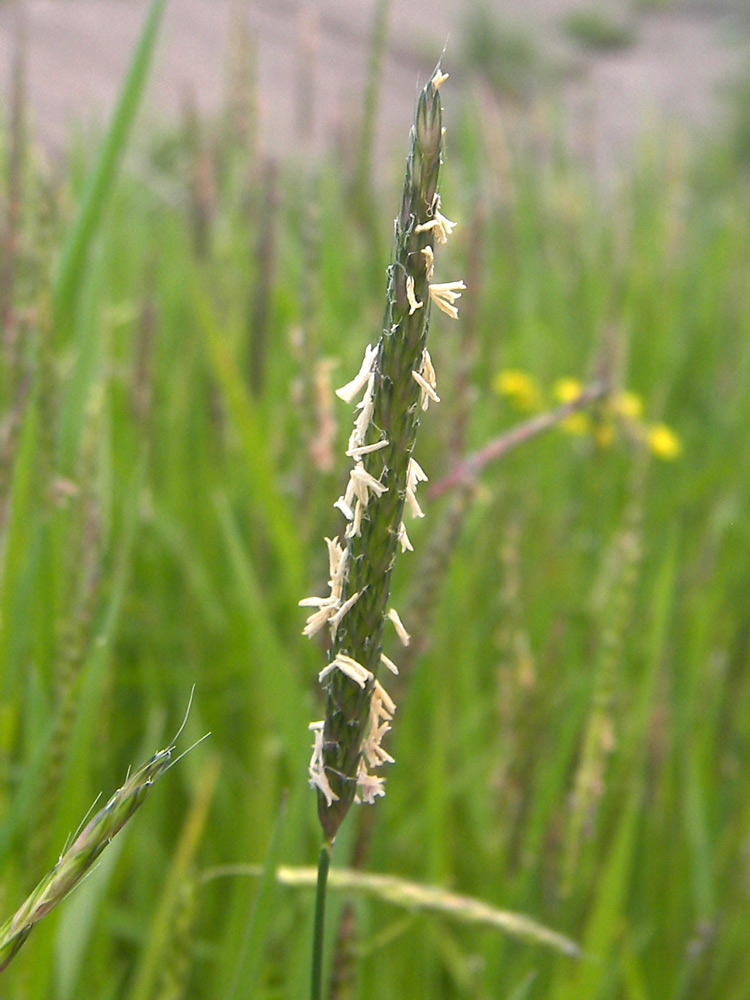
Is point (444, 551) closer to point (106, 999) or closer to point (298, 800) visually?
point (298, 800)

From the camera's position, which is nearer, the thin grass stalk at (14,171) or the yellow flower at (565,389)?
the thin grass stalk at (14,171)

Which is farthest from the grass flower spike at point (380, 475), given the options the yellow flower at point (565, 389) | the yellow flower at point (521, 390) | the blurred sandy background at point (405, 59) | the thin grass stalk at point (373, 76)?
the yellow flower at point (521, 390)

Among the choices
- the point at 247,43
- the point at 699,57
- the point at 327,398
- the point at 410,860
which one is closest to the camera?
the point at 327,398

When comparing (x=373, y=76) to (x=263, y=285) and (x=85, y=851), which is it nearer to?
(x=263, y=285)

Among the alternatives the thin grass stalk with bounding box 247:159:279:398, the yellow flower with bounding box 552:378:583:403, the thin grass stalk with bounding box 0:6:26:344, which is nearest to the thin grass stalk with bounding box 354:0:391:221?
the thin grass stalk with bounding box 247:159:279:398

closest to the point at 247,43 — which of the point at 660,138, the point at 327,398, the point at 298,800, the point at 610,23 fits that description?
the point at 327,398

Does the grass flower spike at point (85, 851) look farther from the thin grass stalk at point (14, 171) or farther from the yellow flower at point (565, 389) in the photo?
the yellow flower at point (565, 389)
